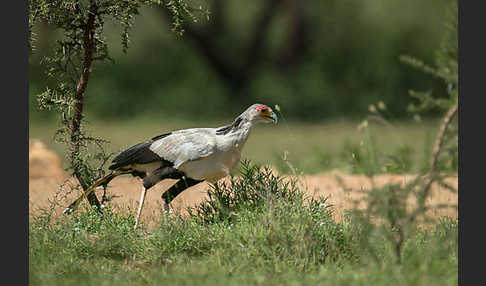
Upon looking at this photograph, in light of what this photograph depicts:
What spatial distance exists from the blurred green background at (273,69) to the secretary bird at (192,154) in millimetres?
8264

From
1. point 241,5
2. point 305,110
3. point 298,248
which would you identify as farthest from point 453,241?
point 241,5

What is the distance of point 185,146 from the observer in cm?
527

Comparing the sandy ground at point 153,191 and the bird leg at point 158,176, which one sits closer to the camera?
the bird leg at point 158,176

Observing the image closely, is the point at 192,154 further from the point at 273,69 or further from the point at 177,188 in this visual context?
the point at 273,69

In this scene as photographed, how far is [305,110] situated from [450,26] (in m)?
9.32

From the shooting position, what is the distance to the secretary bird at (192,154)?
17.1 ft

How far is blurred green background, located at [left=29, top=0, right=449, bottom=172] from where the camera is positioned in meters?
15.1

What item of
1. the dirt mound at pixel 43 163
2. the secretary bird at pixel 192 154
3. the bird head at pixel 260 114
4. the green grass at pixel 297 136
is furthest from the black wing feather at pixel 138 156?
the green grass at pixel 297 136

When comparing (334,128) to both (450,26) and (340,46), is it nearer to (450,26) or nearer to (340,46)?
(340,46)

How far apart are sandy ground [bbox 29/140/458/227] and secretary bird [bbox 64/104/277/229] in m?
0.26

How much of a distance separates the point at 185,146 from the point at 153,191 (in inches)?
81.9

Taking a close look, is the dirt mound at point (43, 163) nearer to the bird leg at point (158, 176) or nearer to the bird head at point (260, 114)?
the bird leg at point (158, 176)

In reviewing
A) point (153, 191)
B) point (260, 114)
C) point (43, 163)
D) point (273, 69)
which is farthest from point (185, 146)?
point (273, 69)

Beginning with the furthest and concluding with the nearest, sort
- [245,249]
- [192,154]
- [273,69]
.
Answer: [273,69]
[192,154]
[245,249]
